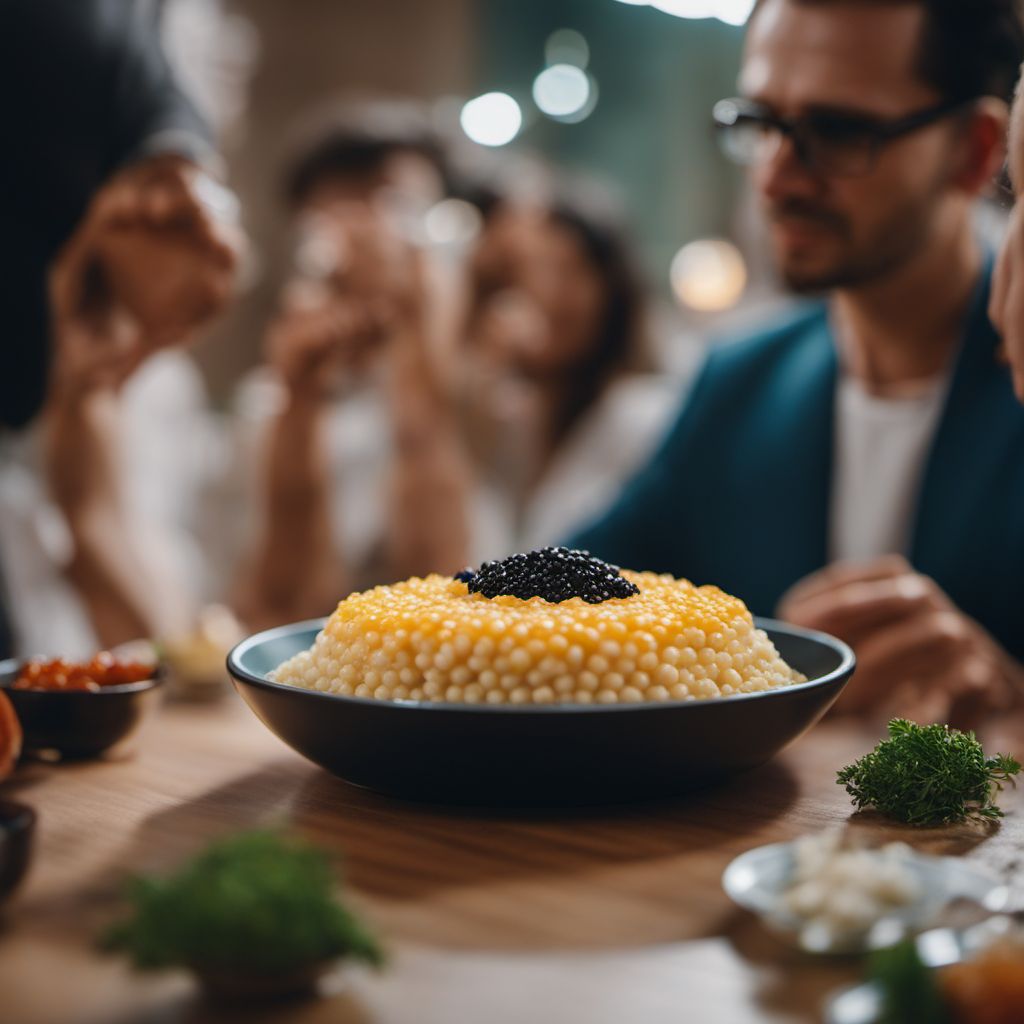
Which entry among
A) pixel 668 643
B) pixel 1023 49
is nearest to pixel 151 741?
pixel 668 643

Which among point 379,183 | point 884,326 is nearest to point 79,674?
point 884,326

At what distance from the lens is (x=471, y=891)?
0.77 m

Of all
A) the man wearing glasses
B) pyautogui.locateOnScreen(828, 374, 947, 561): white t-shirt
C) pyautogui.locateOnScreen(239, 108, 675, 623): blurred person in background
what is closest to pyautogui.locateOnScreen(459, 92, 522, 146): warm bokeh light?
pyautogui.locateOnScreen(239, 108, 675, 623): blurred person in background

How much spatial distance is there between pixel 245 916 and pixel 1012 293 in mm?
847

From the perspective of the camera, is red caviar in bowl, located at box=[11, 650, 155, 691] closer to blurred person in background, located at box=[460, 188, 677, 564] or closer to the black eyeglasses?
the black eyeglasses

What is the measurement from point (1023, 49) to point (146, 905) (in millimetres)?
1848

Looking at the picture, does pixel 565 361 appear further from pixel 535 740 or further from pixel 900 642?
pixel 535 740

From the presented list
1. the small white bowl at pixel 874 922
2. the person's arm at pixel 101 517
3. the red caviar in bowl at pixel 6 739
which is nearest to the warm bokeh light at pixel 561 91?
the person's arm at pixel 101 517

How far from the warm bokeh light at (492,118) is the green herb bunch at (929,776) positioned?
4.98 meters

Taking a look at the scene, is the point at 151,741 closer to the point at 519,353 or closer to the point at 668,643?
the point at 668,643

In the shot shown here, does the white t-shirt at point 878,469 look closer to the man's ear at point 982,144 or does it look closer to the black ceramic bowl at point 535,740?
the man's ear at point 982,144

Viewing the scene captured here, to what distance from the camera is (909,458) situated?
76.2 inches

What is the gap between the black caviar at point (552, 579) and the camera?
1.01m

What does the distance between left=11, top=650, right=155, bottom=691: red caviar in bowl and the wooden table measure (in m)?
0.08
